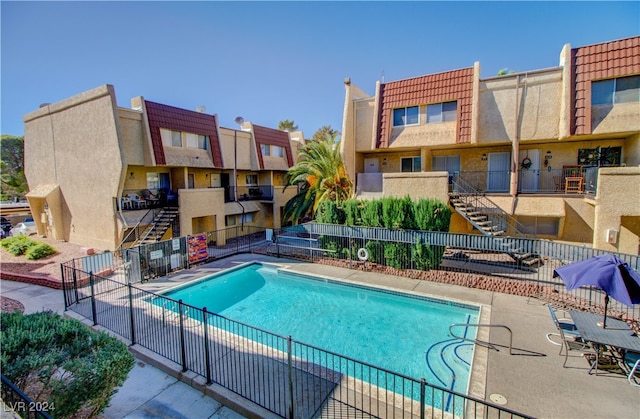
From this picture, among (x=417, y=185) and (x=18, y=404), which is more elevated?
(x=417, y=185)

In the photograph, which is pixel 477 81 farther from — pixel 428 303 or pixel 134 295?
pixel 134 295

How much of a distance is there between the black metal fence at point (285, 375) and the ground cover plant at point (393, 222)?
25.2 feet

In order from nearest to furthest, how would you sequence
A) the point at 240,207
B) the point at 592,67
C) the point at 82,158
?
the point at 592,67 → the point at 82,158 → the point at 240,207

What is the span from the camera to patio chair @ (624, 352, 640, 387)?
657 cm

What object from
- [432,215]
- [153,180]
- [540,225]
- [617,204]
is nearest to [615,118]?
[617,204]

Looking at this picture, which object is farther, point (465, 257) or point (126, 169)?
point (126, 169)

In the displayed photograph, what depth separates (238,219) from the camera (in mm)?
26688

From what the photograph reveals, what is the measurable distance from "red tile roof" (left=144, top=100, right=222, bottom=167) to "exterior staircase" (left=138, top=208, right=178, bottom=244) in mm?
3255

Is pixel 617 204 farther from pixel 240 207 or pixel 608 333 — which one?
pixel 240 207

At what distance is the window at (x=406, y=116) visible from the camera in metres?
18.5

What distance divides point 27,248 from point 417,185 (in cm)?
2304

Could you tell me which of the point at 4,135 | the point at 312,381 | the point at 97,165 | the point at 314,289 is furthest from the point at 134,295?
the point at 4,135

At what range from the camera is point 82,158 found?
1988cm

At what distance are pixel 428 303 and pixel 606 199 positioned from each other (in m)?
8.43
